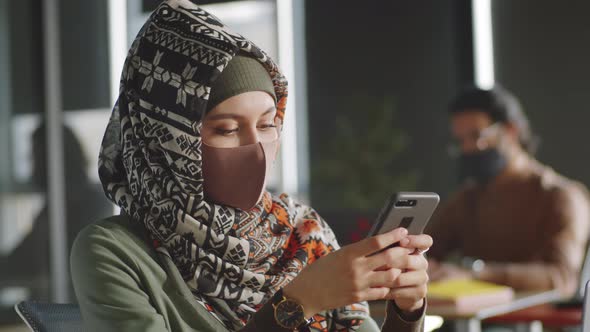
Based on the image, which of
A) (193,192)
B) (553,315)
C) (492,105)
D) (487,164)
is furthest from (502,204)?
(193,192)

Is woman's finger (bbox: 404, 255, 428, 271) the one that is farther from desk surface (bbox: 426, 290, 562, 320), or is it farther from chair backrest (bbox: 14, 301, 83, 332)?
desk surface (bbox: 426, 290, 562, 320)

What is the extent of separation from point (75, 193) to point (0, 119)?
0.64 m

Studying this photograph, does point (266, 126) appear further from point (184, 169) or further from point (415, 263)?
point (415, 263)

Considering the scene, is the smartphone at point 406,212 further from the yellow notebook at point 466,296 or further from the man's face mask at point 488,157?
the man's face mask at point 488,157

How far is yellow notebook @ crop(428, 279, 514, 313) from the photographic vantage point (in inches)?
95.4

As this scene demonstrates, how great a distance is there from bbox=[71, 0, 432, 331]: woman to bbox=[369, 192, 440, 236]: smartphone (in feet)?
0.13

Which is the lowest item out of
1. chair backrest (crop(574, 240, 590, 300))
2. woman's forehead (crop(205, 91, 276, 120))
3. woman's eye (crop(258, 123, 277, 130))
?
chair backrest (crop(574, 240, 590, 300))

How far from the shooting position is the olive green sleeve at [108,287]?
4.30 feet

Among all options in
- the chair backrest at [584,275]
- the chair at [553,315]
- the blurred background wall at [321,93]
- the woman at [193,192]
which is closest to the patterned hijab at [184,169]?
the woman at [193,192]

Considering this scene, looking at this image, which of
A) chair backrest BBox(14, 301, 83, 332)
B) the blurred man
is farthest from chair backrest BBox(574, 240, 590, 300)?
chair backrest BBox(14, 301, 83, 332)

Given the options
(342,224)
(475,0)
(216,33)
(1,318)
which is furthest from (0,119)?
(216,33)

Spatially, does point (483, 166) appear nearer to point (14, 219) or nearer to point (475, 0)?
point (475, 0)

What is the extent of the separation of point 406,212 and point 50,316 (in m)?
0.63

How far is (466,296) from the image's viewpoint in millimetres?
2434
